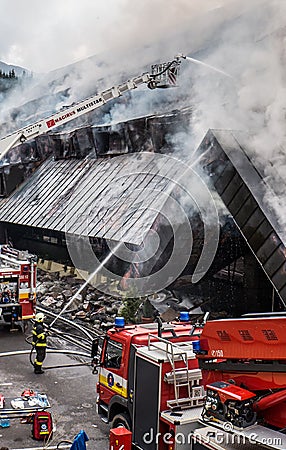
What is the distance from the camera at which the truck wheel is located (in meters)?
7.10

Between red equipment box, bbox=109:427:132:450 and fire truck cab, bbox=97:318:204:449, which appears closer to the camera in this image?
fire truck cab, bbox=97:318:204:449

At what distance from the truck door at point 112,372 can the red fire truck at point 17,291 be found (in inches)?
245

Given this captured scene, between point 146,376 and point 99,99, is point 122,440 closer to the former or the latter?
point 146,376

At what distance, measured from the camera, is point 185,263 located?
15.0m

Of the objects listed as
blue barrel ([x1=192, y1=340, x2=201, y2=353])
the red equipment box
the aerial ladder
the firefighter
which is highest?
the aerial ladder

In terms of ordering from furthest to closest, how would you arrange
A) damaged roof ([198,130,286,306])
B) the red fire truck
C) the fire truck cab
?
the red fire truck < damaged roof ([198,130,286,306]) < the fire truck cab

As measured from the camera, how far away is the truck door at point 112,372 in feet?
23.9

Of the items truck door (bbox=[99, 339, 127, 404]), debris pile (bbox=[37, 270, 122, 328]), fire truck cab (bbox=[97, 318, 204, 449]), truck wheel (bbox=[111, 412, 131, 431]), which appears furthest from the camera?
debris pile (bbox=[37, 270, 122, 328])

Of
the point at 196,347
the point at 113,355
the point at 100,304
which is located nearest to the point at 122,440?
the point at 113,355

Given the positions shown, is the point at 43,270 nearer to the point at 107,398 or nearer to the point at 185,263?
the point at 185,263

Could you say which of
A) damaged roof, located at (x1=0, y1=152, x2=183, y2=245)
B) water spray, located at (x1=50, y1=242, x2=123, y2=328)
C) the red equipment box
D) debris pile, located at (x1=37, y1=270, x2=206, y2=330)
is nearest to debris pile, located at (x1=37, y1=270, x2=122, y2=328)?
debris pile, located at (x1=37, y1=270, x2=206, y2=330)

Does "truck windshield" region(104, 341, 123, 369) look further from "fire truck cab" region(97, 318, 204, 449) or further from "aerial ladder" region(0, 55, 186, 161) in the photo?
"aerial ladder" region(0, 55, 186, 161)

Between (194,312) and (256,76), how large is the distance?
5.86 metres

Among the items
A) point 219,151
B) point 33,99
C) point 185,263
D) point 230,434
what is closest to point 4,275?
point 185,263
